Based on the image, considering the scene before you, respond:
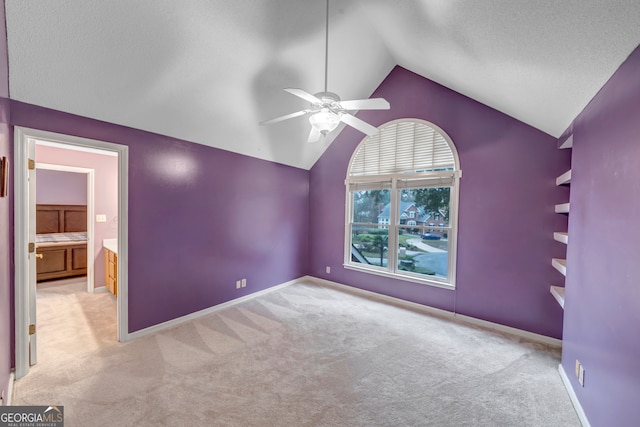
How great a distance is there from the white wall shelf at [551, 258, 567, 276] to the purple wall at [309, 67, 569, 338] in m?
0.16

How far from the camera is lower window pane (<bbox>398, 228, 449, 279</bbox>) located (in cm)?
375

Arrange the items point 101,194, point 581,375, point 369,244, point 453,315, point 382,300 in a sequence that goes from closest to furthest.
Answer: point 581,375
point 453,315
point 382,300
point 101,194
point 369,244

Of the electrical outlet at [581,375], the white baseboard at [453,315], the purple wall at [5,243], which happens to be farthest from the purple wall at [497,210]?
the purple wall at [5,243]

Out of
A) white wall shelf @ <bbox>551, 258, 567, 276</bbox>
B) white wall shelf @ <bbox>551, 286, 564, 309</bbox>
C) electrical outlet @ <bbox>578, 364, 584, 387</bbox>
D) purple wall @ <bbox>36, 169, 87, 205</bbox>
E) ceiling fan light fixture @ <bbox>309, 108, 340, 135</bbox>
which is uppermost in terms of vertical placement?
ceiling fan light fixture @ <bbox>309, 108, 340, 135</bbox>

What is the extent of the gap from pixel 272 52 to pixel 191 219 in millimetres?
2199

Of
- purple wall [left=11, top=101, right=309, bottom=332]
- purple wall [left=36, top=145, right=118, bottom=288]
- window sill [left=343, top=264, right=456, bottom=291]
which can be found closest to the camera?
purple wall [left=11, top=101, right=309, bottom=332]

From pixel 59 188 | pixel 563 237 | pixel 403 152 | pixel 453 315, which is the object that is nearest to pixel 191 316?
pixel 453 315

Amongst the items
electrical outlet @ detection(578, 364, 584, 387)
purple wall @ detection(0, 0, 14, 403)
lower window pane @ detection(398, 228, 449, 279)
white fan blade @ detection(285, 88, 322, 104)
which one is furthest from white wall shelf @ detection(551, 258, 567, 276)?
purple wall @ detection(0, 0, 14, 403)

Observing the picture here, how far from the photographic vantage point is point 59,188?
541 cm

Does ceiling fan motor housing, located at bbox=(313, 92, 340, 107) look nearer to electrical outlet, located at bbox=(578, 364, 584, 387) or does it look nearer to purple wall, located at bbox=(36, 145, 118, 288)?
electrical outlet, located at bbox=(578, 364, 584, 387)

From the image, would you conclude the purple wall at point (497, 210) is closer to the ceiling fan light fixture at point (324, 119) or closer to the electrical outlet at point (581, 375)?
the electrical outlet at point (581, 375)

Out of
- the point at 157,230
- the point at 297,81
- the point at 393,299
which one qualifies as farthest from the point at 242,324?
the point at 297,81

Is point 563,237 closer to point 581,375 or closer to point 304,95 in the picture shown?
point 581,375

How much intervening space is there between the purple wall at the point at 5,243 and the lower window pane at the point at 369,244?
399cm
